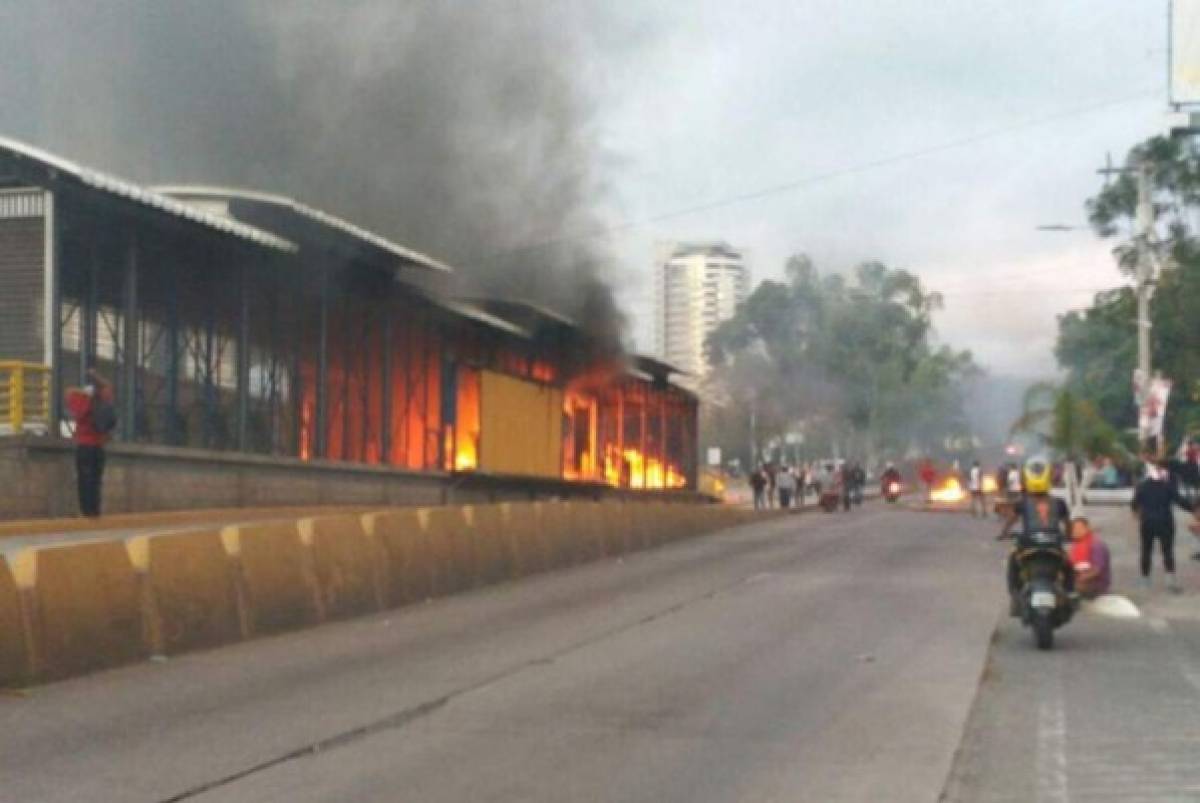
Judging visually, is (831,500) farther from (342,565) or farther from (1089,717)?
(1089,717)

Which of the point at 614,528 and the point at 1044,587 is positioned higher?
the point at 614,528

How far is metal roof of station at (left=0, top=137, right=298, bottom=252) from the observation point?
23.4 meters

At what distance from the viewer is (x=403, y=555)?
1898cm

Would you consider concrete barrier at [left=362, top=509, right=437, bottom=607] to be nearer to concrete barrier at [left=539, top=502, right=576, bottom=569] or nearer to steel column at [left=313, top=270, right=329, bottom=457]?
concrete barrier at [left=539, top=502, right=576, bottom=569]

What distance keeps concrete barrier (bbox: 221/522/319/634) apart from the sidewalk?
6.13 m

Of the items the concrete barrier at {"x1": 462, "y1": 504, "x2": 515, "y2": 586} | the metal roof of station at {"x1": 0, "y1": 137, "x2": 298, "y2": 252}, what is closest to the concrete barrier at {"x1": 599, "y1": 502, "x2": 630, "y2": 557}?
the concrete barrier at {"x1": 462, "y1": 504, "x2": 515, "y2": 586}

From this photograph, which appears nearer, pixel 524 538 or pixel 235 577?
pixel 235 577

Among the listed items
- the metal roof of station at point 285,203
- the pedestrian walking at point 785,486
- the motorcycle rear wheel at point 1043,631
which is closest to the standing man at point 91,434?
the metal roof of station at point 285,203

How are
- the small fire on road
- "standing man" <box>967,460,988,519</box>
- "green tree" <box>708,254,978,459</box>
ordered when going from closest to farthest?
"standing man" <box>967,460,988,519</box> → the small fire on road → "green tree" <box>708,254,978,459</box>

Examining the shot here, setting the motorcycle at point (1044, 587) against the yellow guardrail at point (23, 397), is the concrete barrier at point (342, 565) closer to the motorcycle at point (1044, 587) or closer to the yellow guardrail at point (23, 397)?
the motorcycle at point (1044, 587)

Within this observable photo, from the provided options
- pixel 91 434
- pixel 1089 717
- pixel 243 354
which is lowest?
pixel 1089 717

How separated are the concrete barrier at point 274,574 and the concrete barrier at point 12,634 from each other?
121 inches

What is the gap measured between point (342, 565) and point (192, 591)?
302 cm

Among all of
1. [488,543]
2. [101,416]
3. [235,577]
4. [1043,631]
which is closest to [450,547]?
[488,543]
